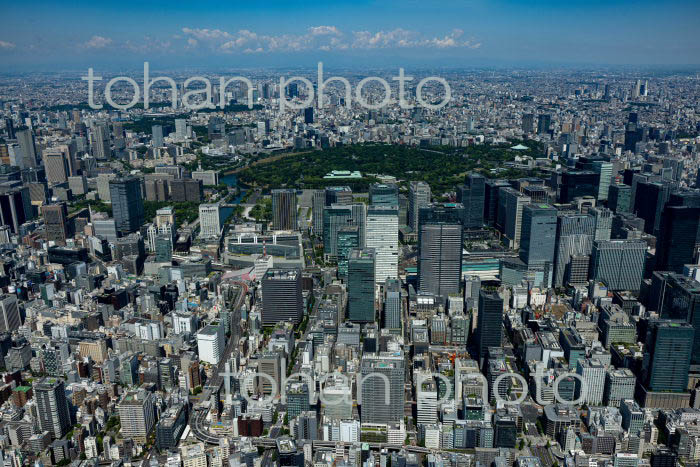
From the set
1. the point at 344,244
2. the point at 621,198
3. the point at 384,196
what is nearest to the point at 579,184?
the point at 621,198

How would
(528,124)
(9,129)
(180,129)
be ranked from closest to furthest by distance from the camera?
(9,129) < (180,129) < (528,124)

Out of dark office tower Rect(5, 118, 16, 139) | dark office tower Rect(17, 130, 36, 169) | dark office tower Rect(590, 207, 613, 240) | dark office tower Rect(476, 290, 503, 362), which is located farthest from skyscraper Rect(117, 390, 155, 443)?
dark office tower Rect(5, 118, 16, 139)

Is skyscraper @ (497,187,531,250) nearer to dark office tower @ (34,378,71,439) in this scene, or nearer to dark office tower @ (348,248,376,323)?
dark office tower @ (348,248,376,323)

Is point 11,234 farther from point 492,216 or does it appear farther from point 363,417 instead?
point 492,216

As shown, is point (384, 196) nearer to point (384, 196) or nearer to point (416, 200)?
point (384, 196)

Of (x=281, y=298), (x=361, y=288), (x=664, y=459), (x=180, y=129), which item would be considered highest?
(x=180, y=129)

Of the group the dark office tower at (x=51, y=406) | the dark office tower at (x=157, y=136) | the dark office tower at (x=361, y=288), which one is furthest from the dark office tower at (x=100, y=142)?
the dark office tower at (x=51, y=406)
